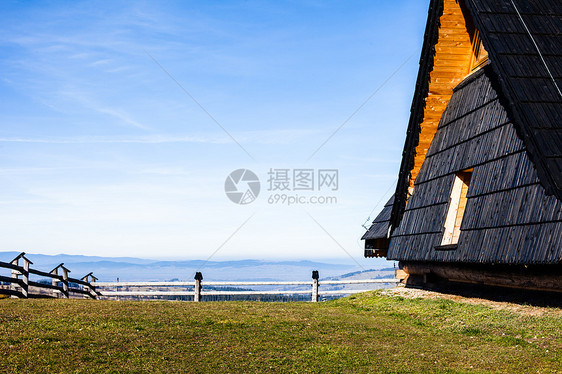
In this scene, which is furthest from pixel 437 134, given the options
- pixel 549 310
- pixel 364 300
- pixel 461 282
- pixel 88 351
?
pixel 88 351

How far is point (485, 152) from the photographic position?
14.2 meters

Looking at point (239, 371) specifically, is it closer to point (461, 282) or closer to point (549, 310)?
point (549, 310)

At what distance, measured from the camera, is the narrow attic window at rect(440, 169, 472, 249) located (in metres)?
15.7

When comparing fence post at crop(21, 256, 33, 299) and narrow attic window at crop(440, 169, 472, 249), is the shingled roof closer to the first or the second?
narrow attic window at crop(440, 169, 472, 249)

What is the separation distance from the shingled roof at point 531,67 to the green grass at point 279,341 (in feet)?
10.4

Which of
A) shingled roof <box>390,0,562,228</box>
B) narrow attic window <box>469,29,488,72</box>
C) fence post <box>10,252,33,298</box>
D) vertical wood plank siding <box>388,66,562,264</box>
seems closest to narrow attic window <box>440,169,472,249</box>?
vertical wood plank siding <box>388,66,562,264</box>

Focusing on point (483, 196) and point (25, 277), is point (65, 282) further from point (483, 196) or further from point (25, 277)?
point (483, 196)

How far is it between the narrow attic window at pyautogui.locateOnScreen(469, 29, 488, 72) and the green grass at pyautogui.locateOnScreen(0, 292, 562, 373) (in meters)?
7.26

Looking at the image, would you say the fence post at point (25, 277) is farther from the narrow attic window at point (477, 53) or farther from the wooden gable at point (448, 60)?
the narrow attic window at point (477, 53)

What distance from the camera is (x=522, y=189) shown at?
1202 centimetres

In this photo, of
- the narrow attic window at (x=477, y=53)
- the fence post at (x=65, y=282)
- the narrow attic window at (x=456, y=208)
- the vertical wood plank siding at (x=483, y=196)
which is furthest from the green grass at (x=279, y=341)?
the fence post at (x=65, y=282)

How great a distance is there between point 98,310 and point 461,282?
33.9 ft

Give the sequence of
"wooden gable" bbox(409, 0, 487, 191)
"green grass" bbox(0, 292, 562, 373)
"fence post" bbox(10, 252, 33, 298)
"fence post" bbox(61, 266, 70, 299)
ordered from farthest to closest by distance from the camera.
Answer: "fence post" bbox(61, 266, 70, 299) → "fence post" bbox(10, 252, 33, 298) → "wooden gable" bbox(409, 0, 487, 191) → "green grass" bbox(0, 292, 562, 373)

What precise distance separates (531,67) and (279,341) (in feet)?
27.9
